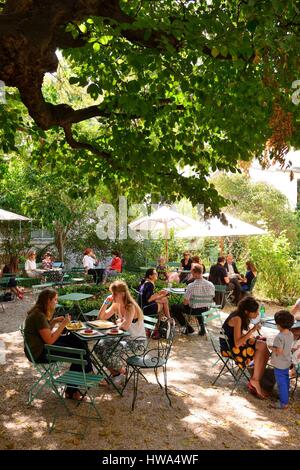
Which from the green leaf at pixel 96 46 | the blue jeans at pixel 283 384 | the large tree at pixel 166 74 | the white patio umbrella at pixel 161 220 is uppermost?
the green leaf at pixel 96 46

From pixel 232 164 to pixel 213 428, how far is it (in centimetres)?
388

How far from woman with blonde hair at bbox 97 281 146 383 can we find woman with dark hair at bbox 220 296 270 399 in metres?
1.25

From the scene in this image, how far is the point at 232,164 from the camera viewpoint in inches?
283

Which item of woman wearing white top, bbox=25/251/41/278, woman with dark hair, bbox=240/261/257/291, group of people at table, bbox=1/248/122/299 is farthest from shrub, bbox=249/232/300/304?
woman wearing white top, bbox=25/251/41/278

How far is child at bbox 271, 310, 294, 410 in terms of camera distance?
589 cm

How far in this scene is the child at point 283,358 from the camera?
589cm

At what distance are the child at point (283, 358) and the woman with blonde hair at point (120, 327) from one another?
71.0 inches

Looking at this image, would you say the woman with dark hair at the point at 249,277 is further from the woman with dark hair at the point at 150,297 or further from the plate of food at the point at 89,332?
the plate of food at the point at 89,332

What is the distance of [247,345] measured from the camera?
6414 mm

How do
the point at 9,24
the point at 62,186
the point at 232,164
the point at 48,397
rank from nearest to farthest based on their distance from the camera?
1. the point at 9,24
2. the point at 48,397
3. the point at 232,164
4. the point at 62,186

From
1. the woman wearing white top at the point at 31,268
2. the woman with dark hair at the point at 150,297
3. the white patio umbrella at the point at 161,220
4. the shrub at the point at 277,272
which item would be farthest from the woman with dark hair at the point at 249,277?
the woman wearing white top at the point at 31,268

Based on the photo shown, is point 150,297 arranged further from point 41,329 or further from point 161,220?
point 161,220
